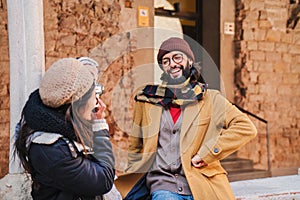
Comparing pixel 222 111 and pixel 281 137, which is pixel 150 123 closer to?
pixel 222 111

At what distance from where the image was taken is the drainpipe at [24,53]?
299cm

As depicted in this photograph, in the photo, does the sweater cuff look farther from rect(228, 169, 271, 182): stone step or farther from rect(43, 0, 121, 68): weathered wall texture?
rect(228, 169, 271, 182): stone step

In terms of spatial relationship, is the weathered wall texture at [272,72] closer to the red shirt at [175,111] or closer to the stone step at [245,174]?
the stone step at [245,174]

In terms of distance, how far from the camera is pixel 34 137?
1.74 metres

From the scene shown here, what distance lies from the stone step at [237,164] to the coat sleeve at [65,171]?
15.9 ft

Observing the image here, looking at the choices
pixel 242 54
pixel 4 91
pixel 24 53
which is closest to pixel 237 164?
pixel 242 54

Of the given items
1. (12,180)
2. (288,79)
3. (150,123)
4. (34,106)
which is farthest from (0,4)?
(288,79)

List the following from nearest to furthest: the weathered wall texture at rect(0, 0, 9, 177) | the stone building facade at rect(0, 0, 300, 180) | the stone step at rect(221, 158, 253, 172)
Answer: the weathered wall texture at rect(0, 0, 9, 177)
the stone building facade at rect(0, 0, 300, 180)
the stone step at rect(221, 158, 253, 172)

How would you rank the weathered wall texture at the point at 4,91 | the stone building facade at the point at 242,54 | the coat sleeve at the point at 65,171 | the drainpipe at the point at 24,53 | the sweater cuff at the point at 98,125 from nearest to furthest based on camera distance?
1. the coat sleeve at the point at 65,171
2. the sweater cuff at the point at 98,125
3. the drainpipe at the point at 24,53
4. the weathered wall texture at the point at 4,91
5. the stone building facade at the point at 242,54

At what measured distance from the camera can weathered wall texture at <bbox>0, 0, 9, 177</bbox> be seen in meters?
5.31

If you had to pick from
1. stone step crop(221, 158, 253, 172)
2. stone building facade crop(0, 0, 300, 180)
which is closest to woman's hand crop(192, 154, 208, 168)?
stone building facade crop(0, 0, 300, 180)

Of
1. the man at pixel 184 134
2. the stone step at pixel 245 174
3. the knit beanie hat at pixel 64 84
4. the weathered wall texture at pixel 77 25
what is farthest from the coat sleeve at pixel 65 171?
the stone step at pixel 245 174

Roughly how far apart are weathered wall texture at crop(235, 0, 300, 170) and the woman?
5.83 metres

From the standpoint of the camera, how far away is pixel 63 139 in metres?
1.74
